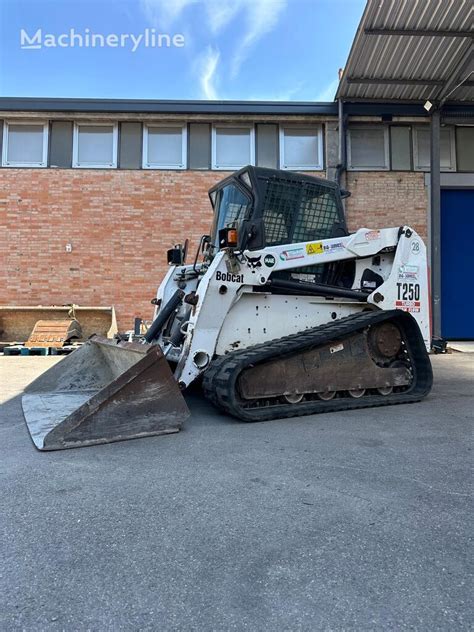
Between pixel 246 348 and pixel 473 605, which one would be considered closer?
pixel 473 605

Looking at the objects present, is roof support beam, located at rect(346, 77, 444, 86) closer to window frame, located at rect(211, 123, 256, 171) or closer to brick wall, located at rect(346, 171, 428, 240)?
brick wall, located at rect(346, 171, 428, 240)

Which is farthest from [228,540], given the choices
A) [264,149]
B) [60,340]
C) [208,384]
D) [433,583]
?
[264,149]

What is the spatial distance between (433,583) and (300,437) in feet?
7.35

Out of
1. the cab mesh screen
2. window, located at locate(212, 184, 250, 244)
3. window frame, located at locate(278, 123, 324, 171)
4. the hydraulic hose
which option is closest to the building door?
window frame, located at locate(278, 123, 324, 171)

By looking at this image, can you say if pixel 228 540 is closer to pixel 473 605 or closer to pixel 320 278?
pixel 473 605

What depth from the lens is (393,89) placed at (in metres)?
12.3

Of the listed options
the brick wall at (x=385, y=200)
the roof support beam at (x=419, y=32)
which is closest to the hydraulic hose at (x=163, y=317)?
the roof support beam at (x=419, y=32)

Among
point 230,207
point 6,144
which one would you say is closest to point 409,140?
point 230,207

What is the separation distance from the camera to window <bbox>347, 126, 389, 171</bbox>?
1365cm

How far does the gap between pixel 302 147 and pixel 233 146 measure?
196 cm

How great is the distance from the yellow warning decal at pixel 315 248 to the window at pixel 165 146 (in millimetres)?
8704

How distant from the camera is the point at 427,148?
13.7 m

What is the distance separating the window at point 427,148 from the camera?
1371 cm

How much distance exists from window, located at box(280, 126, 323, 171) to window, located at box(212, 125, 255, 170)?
0.91 m
